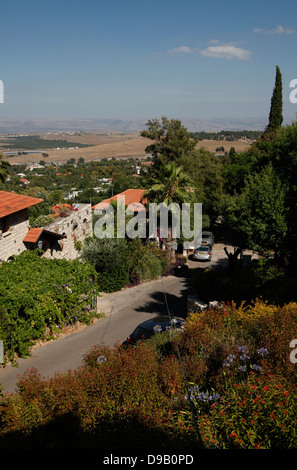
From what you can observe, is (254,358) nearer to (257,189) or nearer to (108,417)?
(108,417)

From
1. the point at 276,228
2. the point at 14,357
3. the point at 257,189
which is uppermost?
the point at 257,189

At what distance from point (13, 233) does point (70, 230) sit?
4.51 meters

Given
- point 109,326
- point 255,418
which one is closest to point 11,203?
point 109,326

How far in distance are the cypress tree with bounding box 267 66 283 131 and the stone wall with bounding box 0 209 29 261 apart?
102ft

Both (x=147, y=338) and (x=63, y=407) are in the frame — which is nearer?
(x=63, y=407)

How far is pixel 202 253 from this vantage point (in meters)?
22.1

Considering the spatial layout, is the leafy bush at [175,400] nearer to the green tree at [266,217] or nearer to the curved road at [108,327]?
the curved road at [108,327]

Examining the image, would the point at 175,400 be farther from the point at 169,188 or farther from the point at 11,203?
the point at 169,188

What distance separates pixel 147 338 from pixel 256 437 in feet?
16.7

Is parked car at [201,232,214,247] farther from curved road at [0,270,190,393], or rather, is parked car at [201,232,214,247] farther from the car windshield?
the car windshield

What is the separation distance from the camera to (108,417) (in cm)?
487

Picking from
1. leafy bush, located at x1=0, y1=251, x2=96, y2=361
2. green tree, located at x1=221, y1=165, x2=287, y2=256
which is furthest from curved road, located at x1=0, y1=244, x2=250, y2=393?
green tree, located at x1=221, y1=165, x2=287, y2=256

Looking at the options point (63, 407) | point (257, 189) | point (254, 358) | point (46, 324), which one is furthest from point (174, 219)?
point (63, 407)

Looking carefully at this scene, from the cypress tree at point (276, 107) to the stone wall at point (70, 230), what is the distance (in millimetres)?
26054
